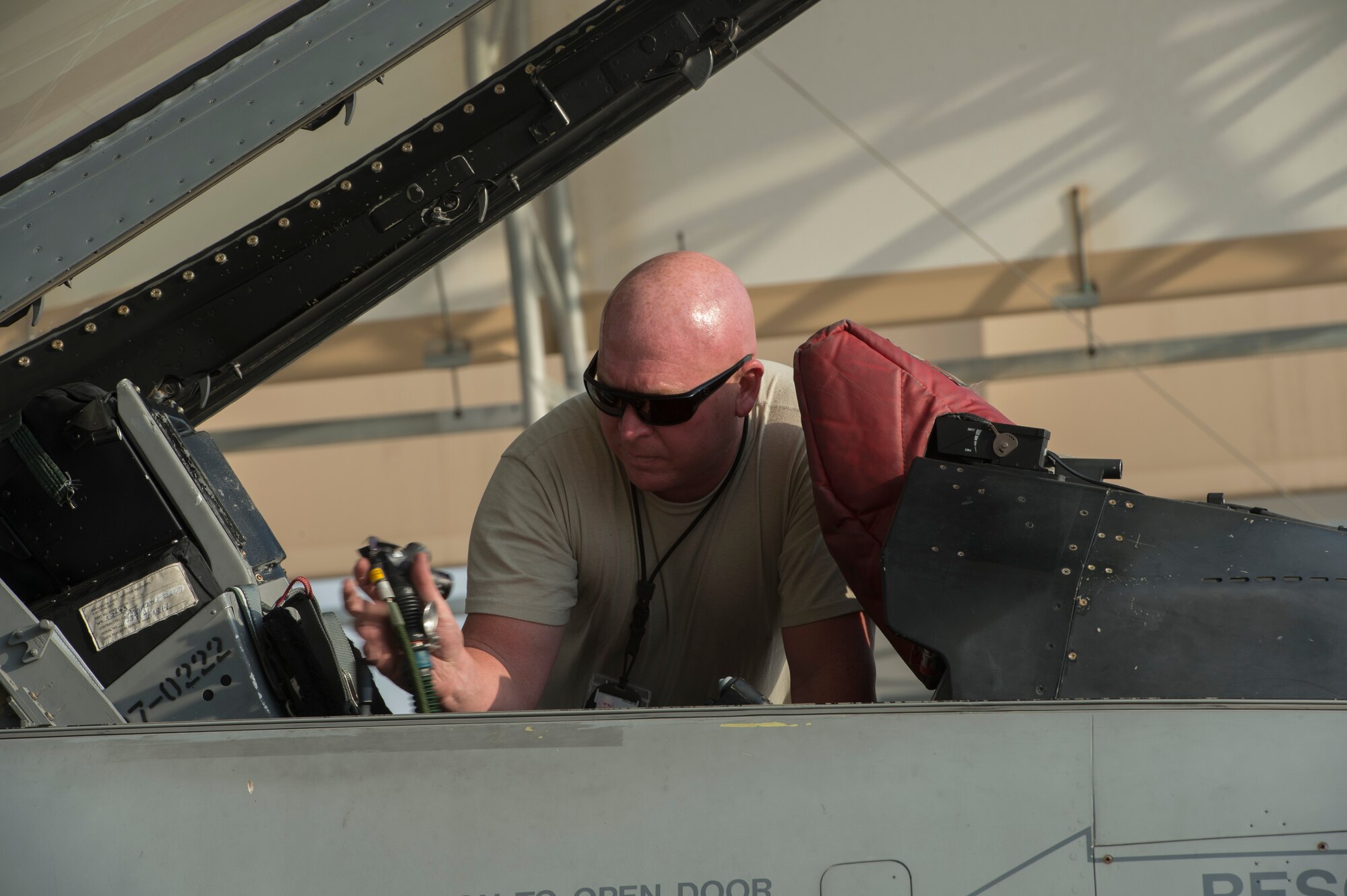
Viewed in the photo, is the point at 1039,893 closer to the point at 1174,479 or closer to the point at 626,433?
the point at 626,433

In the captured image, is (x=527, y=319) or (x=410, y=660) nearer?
(x=410, y=660)

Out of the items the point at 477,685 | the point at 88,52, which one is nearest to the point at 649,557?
the point at 477,685

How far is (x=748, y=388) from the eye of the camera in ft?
4.88

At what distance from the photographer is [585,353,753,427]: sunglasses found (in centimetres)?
135

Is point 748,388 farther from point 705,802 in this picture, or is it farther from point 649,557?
point 705,802

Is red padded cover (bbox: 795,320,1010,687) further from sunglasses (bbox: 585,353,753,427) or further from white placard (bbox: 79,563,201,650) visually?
white placard (bbox: 79,563,201,650)

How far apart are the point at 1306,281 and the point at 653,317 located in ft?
18.7

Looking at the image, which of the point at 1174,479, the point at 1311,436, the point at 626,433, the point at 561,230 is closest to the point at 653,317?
the point at 626,433

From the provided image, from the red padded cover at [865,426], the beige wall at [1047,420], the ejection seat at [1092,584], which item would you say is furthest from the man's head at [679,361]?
the beige wall at [1047,420]

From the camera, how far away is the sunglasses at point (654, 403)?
1.35m

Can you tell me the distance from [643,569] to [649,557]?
0.09 ft

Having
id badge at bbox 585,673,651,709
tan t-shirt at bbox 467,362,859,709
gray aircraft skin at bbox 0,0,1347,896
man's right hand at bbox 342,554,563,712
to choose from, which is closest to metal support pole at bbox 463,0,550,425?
tan t-shirt at bbox 467,362,859,709

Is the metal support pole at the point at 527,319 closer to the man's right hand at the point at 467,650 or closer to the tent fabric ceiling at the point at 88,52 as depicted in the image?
the man's right hand at the point at 467,650

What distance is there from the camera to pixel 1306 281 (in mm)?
5887
